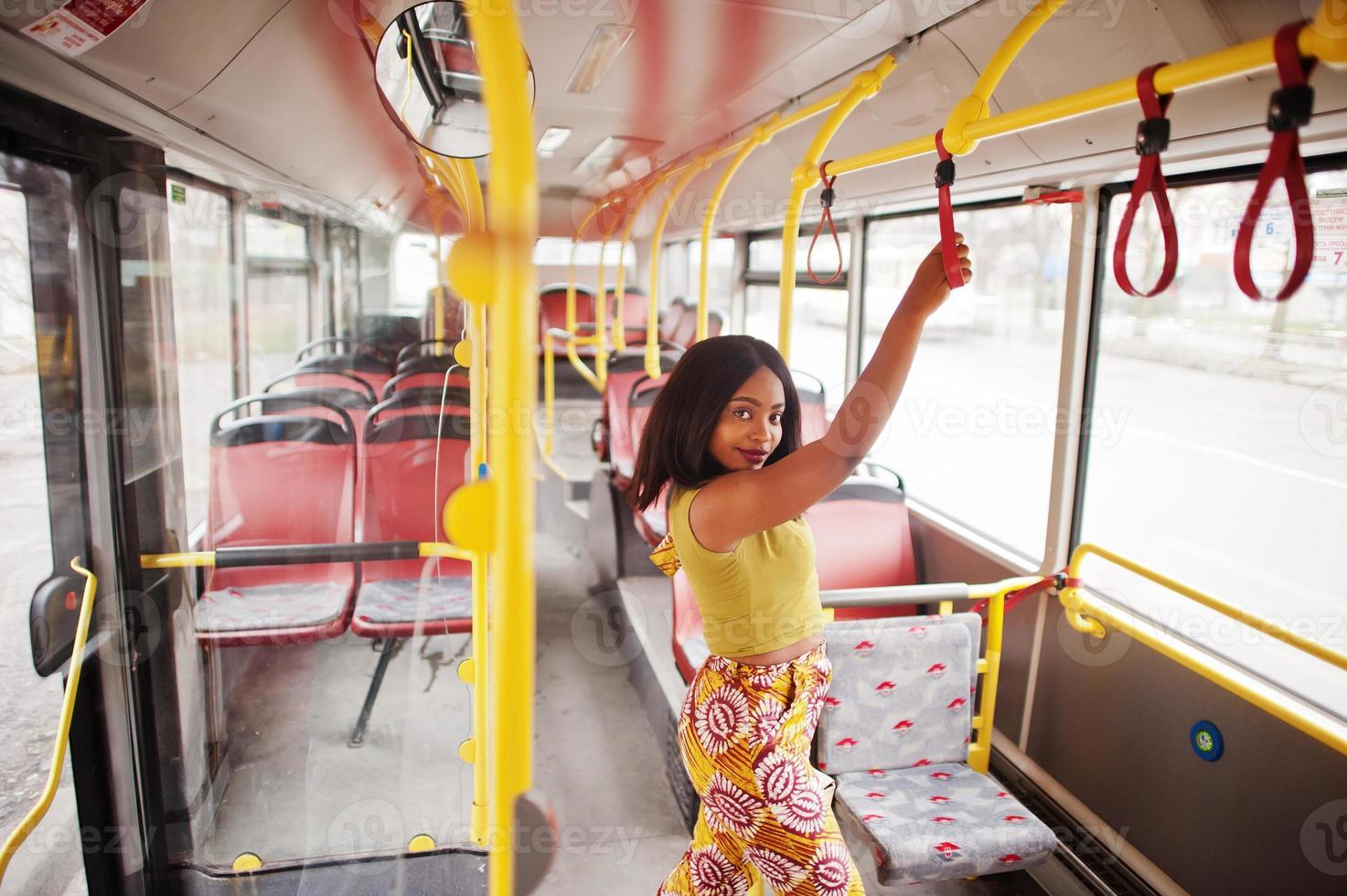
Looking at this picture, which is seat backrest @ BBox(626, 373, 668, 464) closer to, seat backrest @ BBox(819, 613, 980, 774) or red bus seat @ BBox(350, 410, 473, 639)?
red bus seat @ BBox(350, 410, 473, 639)

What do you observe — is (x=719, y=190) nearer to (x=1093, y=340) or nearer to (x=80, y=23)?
(x=1093, y=340)

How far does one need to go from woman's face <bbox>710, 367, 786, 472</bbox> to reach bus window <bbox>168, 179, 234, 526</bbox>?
1557 millimetres

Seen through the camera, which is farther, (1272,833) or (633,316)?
(633,316)

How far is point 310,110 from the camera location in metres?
2.29

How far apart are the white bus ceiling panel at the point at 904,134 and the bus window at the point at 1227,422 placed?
18.7 inches

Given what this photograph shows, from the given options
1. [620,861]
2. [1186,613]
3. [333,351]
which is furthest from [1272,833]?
[333,351]

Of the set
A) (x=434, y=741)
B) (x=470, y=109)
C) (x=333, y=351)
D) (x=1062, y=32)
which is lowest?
(x=434, y=741)

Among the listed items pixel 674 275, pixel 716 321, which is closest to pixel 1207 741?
pixel 716 321

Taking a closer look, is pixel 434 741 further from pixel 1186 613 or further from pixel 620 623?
pixel 1186 613

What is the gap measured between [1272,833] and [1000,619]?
2.85ft

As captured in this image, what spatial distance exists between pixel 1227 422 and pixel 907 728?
4.70 feet

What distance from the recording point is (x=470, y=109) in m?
1.90

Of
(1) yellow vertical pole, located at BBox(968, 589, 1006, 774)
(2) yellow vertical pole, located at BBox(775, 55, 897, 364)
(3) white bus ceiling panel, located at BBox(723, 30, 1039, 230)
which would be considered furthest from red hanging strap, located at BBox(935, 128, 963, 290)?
(1) yellow vertical pole, located at BBox(968, 589, 1006, 774)

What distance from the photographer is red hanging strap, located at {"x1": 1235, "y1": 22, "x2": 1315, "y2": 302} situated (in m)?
0.91
